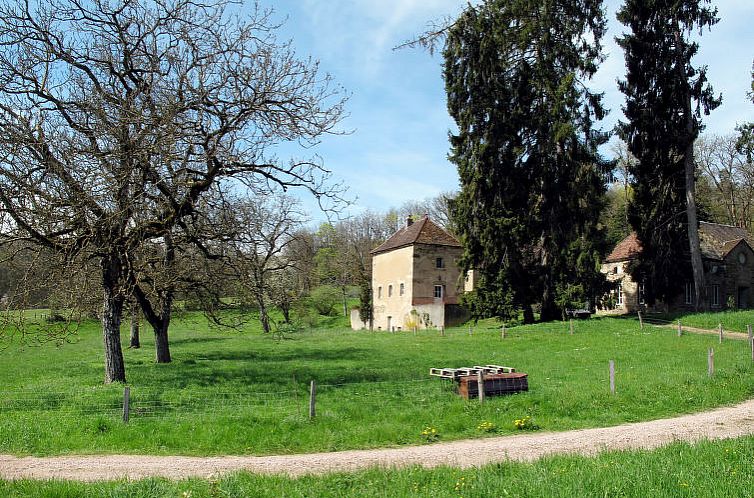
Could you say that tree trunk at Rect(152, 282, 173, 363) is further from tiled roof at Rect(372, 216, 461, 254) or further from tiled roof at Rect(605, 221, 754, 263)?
tiled roof at Rect(605, 221, 754, 263)

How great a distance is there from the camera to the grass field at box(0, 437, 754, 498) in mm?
6656

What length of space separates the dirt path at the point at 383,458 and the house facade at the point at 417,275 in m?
32.6

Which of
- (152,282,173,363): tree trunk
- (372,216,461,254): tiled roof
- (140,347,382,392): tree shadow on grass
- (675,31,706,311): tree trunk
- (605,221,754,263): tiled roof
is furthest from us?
(372,216,461,254): tiled roof

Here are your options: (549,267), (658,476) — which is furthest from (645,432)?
(549,267)

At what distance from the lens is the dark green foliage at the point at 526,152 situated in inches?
1294

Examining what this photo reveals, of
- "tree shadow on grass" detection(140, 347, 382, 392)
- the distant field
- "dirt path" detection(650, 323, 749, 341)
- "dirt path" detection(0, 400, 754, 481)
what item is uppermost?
the distant field

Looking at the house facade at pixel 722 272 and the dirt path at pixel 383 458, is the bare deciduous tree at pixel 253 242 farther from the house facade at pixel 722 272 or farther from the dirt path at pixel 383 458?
the house facade at pixel 722 272

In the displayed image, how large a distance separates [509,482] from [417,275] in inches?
1557

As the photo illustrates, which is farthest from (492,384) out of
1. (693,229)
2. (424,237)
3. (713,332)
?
(424,237)

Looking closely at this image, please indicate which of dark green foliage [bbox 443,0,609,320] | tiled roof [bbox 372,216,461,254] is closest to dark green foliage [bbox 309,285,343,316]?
tiled roof [bbox 372,216,461,254]

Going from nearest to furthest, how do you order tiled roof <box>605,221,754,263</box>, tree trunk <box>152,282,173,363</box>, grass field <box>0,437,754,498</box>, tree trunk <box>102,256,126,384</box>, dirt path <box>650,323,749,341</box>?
grass field <box>0,437,754,498</box>, tree trunk <box>102,256,126,384</box>, tree trunk <box>152,282,173,363</box>, dirt path <box>650,323,749,341</box>, tiled roof <box>605,221,754,263</box>

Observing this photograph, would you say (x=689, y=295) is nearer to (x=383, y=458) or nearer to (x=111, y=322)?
(x=111, y=322)

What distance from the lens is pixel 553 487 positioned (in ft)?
22.1

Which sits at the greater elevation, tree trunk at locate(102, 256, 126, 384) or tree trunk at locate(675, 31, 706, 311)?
tree trunk at locate(675, 31, 706, 311)
